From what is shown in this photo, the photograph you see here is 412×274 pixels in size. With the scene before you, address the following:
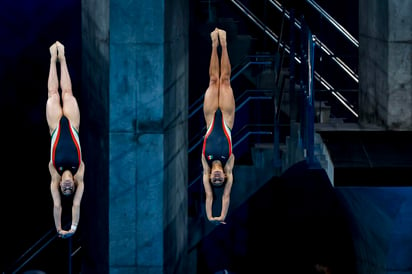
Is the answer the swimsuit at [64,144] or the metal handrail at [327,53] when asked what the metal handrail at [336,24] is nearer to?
the metal handrail at [327,53]

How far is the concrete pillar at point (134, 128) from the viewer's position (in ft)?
31.6

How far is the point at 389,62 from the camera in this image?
9.68m

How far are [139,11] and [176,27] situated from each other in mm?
596

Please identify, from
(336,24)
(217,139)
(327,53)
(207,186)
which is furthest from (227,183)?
(336,24)

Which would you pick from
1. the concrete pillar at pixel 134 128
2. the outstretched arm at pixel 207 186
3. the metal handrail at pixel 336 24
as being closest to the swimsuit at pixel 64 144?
the concrete pillar at pixel 134 128

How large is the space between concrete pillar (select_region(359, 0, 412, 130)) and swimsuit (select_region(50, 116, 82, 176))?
330 centimetres

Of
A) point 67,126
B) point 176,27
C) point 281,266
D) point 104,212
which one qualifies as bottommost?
point 281,266

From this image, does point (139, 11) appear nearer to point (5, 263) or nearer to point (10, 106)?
point (10, 106)

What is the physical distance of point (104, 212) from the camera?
392 inches

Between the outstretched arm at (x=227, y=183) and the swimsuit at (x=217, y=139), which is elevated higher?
the swimsuit at (x=217, y=139)

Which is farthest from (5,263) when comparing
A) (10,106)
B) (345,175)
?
(345,175)

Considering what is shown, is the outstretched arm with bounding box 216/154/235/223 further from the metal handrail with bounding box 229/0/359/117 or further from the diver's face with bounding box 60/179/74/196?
the metal handrail with bounding box 229/0/359/117

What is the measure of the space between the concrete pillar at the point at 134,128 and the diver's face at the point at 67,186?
28.9 inches

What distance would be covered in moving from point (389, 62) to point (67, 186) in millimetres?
3561
